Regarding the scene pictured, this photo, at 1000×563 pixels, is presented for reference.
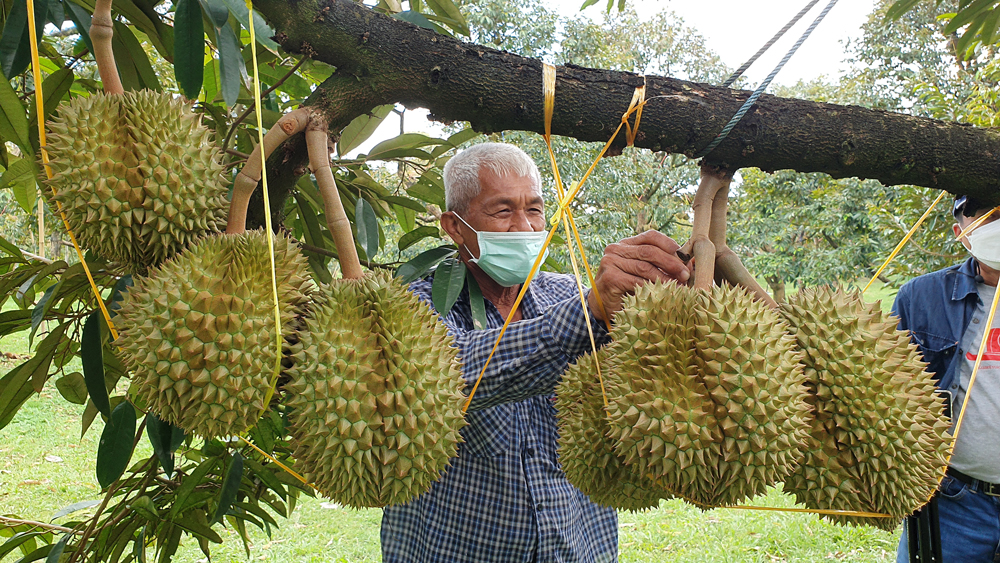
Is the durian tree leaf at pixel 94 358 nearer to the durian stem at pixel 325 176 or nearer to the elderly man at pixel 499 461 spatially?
the durian stem at pixel 325 176

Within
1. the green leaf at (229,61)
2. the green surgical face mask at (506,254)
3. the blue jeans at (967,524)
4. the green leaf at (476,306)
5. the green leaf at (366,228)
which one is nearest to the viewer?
the green leaf at (229,61)

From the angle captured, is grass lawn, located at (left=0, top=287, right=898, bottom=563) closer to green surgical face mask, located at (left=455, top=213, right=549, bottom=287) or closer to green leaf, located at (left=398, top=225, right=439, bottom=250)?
green surgical face mask, located at (left=455, top=213, right=549, bottom=287)

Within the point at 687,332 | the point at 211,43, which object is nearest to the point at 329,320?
the point at 687,332

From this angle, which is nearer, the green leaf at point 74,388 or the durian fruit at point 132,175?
the durian fruit at point 132,175

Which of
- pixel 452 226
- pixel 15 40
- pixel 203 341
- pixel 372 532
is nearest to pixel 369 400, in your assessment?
pixel 203 341

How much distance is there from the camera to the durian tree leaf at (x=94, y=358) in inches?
40.9

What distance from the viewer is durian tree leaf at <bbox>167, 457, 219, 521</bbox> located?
146cm

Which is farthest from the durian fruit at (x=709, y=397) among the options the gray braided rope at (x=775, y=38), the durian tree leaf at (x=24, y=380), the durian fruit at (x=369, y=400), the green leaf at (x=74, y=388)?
the green leaf at (x=74, y=388)

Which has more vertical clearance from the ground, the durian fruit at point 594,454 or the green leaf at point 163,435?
the durian fruit at point 594,454

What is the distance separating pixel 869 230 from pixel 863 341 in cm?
1106

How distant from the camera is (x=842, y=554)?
3.75 metres

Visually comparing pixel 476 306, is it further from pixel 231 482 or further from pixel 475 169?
pixel 231 482

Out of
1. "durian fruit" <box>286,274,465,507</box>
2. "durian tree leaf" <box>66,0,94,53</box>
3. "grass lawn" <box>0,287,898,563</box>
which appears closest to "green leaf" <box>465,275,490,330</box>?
"durian fruit" <box>286,274,465,507</box>

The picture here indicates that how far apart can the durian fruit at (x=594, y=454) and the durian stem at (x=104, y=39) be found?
81 cm
